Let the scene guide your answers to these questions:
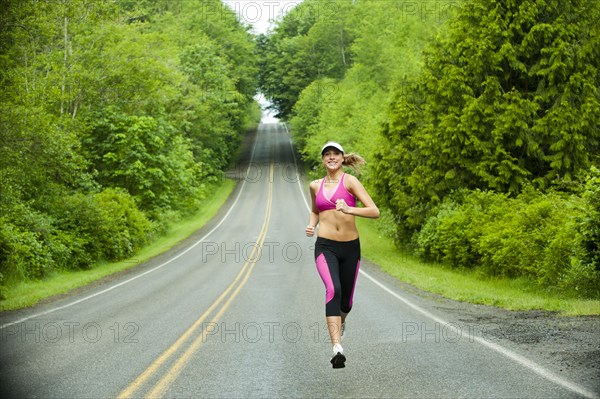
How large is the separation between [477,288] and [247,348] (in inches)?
379

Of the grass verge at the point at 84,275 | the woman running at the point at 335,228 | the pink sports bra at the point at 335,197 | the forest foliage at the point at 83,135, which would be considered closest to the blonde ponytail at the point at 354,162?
the woman running at the point at 335,228

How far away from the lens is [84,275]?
2217cm

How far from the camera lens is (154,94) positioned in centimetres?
3644

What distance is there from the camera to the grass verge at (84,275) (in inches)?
630

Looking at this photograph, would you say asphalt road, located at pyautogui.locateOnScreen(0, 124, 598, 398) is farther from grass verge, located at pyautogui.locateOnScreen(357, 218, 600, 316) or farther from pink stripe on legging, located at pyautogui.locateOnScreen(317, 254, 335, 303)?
grass verge, located at pyautogui.locateOnScreen(357, 218, 600, 316)

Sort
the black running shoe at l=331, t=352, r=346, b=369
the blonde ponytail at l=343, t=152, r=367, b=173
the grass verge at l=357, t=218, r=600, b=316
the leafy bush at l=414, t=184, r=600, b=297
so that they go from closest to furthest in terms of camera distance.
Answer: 1. the black running shoe at l=331, t=352, r=346, b=369
2. the blonde ponytail at l=343, t=152, r=367, b=173
3. the grass verge at l=357, t=218, r=600, b=316
4. the leafy bush at l=414, t=184, r=600, b=297

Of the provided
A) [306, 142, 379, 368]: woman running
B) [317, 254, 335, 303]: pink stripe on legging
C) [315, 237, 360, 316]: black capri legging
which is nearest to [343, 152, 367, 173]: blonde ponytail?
[306, 142, 379, 368]: woman running

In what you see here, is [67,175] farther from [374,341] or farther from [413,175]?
[374,341]

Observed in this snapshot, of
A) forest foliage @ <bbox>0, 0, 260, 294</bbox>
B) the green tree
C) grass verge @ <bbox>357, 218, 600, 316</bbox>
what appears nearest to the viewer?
grass verge @ <bbox>357, 218, 600, 316</bbox>

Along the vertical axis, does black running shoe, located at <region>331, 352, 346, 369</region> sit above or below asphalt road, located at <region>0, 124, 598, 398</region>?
above

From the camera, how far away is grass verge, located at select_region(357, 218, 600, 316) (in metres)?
11.5

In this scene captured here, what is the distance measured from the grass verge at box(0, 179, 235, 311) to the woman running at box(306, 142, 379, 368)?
34.5 ft

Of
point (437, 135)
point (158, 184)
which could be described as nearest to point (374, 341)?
point (437, 135)

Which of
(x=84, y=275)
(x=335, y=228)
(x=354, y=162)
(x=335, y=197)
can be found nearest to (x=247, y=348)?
(x=335, y=228)
